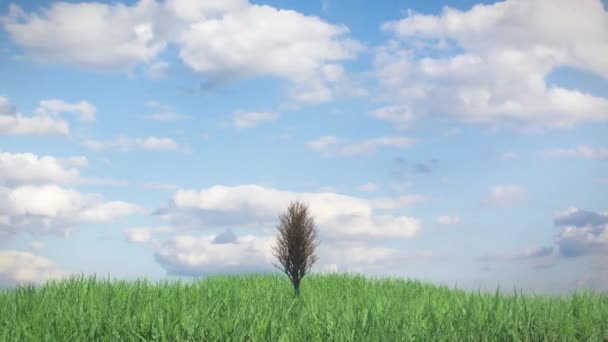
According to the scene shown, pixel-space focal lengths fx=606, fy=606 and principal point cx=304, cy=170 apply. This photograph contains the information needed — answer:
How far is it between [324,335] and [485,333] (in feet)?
6.40

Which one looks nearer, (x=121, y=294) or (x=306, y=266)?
(x=121, y=294)

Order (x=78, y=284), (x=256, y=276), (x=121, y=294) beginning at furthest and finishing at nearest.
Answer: (x=256, y=276)
(x=78, y=284)
(x=121, y=294)

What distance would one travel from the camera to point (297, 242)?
47.3ft

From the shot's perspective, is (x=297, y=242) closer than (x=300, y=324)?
No

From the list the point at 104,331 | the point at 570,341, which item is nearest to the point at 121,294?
the point at 104,331

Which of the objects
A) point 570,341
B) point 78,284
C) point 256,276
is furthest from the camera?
point 256,276

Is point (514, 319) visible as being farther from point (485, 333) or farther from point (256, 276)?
point (256, 276)

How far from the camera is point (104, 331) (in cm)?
773

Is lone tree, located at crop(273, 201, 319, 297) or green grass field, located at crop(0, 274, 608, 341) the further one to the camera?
lone tree, located at crop(273, 201, 319, 297)

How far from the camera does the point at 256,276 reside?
19172 millimetres

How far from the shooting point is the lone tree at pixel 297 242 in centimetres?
1439

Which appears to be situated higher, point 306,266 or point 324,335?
point 306,266

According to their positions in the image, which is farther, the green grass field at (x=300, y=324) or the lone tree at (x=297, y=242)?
the lone tree at (x=297, y=242)

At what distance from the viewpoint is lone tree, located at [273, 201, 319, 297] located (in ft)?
47.2
